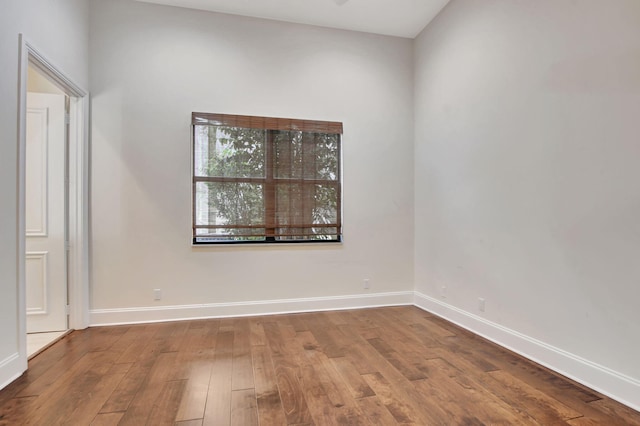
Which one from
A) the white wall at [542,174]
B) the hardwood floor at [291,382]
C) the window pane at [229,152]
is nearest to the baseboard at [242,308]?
the hardwood floor at [291,382]

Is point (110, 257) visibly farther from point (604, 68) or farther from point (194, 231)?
point (604, 68)

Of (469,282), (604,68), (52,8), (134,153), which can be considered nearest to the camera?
(604,68)

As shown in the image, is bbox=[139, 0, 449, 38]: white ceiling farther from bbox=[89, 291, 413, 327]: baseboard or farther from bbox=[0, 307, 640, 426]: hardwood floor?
bbox=[0, 307, 640, 426]: hardwood floor

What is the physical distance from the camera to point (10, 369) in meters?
2.18

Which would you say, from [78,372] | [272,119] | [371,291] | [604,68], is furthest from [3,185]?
[604,68]

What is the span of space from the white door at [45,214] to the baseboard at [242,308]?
1.26 ft

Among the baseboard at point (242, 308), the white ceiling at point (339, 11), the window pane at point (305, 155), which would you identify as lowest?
the baseboard at point (242, 308)

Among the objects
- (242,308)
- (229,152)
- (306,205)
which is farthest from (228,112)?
(242,308)

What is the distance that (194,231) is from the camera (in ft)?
11.6

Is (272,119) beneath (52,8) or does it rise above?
beneath

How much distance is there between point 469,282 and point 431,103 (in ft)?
6.74

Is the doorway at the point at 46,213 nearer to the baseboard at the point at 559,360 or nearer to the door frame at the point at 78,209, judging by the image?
the door frame at the point at 78,209

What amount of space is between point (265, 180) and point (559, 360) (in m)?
3.04

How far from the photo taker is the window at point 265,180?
3578 mm
